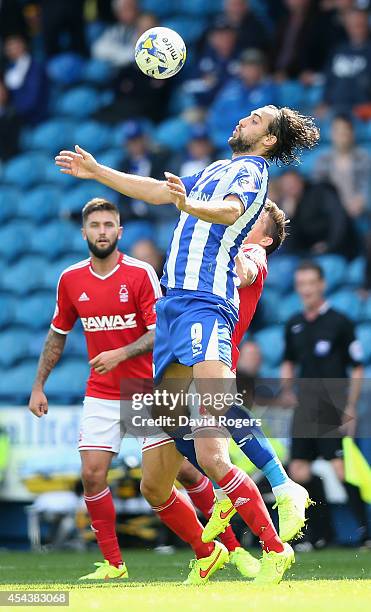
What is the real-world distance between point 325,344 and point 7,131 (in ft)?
20.2

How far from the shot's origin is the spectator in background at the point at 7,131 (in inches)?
593

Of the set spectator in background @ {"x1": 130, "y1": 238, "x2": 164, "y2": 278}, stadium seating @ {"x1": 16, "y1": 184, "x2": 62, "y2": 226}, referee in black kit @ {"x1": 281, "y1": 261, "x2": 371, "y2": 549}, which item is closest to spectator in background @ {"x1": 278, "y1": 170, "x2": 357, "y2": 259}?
spectator in background @ {"x1": 130, "y1": 238, "x2": 164, "y2": 278}

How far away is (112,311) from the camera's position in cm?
823

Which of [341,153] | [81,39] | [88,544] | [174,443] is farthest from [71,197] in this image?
[174,443]

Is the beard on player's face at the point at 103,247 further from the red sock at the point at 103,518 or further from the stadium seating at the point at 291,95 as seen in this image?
the stadium seating at the point at 291,95

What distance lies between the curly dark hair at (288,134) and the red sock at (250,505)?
178cm

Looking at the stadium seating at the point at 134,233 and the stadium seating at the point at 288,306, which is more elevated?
the stadium seating at the point at 134,233

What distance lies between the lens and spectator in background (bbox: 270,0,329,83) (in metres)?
13.9

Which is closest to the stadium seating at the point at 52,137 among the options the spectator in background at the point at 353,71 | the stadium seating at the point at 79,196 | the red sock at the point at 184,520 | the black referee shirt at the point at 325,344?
the stadium seating at the point at 79,196

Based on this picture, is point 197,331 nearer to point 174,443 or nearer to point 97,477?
point 174,443

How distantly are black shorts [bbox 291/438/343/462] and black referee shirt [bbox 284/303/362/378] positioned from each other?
0.53m

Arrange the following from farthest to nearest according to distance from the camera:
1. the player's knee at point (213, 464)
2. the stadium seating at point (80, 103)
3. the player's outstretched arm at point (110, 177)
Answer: the stadium seating at point (80, 103) → the player's outstretched arm at point (110, 177) → the player's knee at point (213, 464)

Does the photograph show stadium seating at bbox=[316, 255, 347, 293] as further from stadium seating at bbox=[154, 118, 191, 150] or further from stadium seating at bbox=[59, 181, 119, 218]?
stadium seating at bbox=[59, 181, 119, 218]

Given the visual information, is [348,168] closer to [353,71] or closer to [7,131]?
[353,71]
